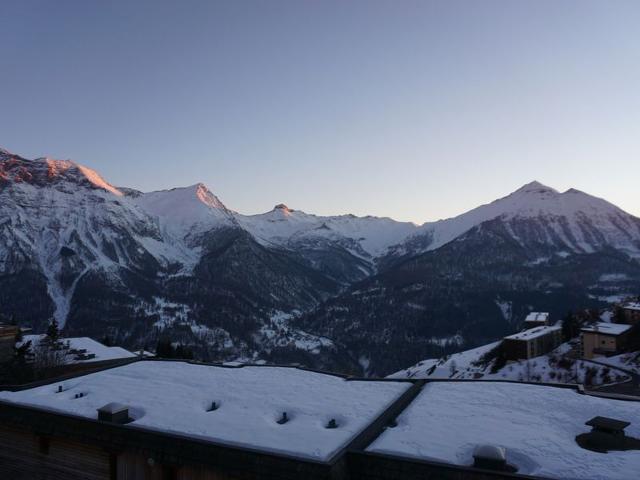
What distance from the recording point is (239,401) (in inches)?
949

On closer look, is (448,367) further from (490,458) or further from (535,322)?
(490,458)

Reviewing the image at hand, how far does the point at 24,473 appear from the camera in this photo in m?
24.0

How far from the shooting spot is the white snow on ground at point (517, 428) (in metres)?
16.4

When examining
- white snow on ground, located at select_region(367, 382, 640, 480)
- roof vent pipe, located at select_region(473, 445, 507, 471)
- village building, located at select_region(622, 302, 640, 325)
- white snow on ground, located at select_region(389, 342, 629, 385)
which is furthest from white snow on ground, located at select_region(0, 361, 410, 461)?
village building, located at select_region(622, 302, 640, 325)

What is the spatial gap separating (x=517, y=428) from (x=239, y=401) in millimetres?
12551

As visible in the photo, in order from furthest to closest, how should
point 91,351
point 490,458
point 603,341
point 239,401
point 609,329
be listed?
point 609,329, point 91,351, point 603,341, point 239,401, point 490,458

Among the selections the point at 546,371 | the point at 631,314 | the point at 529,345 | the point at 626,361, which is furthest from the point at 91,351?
the point at 631,314

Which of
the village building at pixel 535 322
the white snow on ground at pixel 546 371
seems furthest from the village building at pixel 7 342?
the village building at pixel 535 322

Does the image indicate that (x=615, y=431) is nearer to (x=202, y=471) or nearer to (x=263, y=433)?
(x=263, y=433)

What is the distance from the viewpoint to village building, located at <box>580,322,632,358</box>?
283ft

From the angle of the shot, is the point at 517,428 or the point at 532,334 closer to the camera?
the point at 517,428

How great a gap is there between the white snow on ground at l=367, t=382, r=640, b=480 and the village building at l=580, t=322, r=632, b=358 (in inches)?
2899

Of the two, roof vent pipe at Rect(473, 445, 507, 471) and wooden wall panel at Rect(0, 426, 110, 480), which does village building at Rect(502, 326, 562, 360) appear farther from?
wooden wall panel at Rect(0, 426, 110, 480)

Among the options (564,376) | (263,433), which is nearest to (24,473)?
(263,433)
